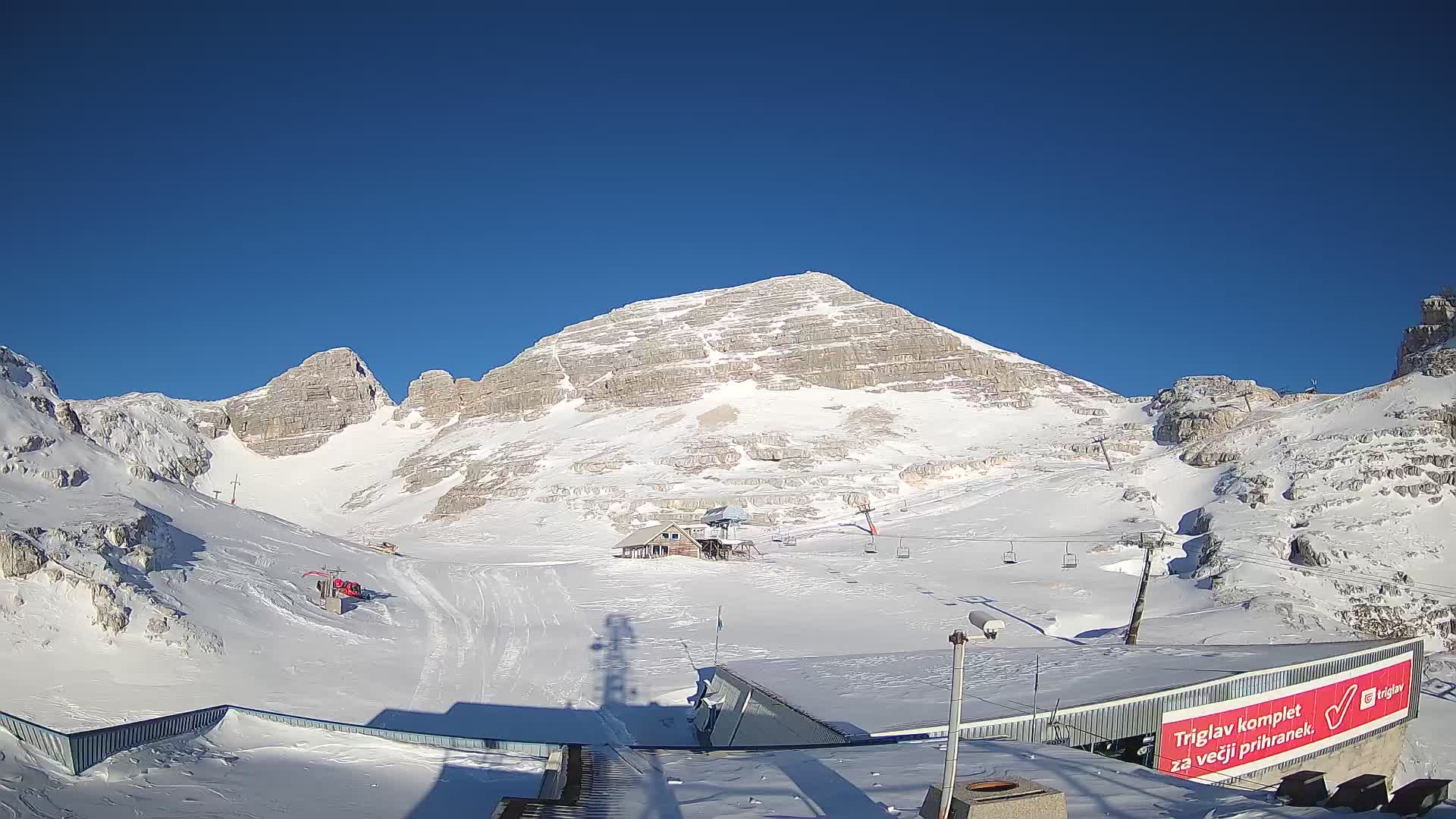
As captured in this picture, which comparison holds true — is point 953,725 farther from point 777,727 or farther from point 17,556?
point 17,556

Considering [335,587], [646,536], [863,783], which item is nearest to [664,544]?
[646,536]

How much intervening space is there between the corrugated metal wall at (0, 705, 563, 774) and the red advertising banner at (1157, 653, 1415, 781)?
32.1ft

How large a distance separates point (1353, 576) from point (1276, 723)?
2382 centimetres

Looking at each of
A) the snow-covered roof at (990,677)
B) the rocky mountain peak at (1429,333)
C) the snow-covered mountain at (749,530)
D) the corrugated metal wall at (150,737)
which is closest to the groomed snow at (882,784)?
the snow-covered roof at (990,677)

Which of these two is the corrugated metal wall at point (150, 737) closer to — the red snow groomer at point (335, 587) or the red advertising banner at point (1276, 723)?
the red advertising banner at point (1276, 723)

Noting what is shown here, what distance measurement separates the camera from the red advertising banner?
13898 millimetres

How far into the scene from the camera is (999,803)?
8.34 metres

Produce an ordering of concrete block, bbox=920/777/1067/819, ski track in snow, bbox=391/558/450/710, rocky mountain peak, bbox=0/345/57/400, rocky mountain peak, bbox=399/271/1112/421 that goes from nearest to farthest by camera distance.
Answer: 1. concrete block, bbox=920/777/1067/819
2. ski track in snow, bbox=391/558/450/710
3. rocky mountain peak, bbox=0/345/57/400
4. rocky mountain peak, bbox=399/271/1112/421

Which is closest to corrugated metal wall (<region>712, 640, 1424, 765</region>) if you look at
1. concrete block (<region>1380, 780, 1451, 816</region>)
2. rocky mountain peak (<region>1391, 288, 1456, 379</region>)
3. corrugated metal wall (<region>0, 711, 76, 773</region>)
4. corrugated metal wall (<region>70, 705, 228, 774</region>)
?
concrete block (<region>1380, 780, 1451, 816</region>)

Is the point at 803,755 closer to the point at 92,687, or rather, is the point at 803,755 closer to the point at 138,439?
the point at 92,687

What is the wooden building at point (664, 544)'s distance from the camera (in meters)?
47.3

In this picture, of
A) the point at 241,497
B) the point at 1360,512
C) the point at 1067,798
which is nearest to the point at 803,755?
the point at 1067,798

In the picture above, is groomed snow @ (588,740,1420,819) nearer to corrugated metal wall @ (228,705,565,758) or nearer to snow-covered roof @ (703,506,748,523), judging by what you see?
corrugated metal wall @ (228,705,565,758)

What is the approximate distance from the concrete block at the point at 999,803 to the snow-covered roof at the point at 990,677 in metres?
5.23
